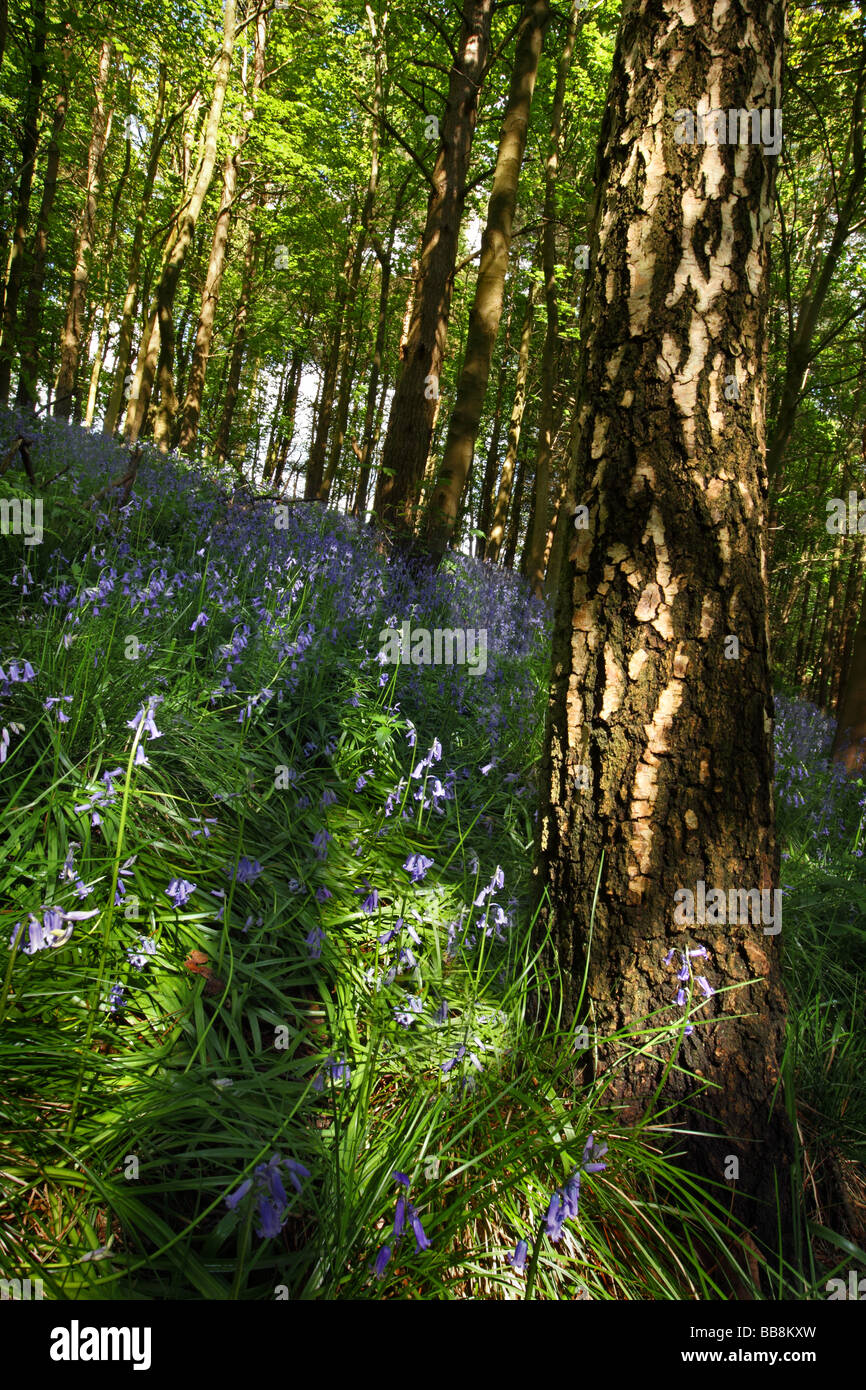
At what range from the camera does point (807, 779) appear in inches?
199

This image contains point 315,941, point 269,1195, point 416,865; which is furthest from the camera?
point 416,865

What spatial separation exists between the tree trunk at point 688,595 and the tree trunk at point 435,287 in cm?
584

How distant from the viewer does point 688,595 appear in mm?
1871

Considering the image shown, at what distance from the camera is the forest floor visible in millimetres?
1309

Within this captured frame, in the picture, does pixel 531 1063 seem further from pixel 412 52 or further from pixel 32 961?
pixel 412 52

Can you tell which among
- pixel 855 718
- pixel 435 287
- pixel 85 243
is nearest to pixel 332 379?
pixel 85 243

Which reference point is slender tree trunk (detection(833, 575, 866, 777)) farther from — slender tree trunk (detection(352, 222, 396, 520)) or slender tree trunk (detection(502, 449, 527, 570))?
slender tree trunk (detection(502, 449, 527, 570))

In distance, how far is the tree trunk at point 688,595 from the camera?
1.85 metres

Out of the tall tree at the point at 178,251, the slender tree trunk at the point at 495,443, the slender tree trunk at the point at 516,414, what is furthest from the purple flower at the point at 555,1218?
the slender tree trunk at the point at 495,443

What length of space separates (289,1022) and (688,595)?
5.12 feet

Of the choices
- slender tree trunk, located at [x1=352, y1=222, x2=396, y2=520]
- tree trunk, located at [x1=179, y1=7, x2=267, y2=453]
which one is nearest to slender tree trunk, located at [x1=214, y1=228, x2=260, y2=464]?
slender tree trunk, located at [x1=352, y1=222, x2=396, y2=520]

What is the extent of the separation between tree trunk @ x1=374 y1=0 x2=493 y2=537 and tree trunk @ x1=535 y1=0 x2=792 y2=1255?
584 centimetres

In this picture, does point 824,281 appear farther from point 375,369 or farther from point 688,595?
point 375,369

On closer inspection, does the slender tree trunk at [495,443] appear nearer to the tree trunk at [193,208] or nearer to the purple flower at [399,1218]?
the tree trunk at [193,208]
